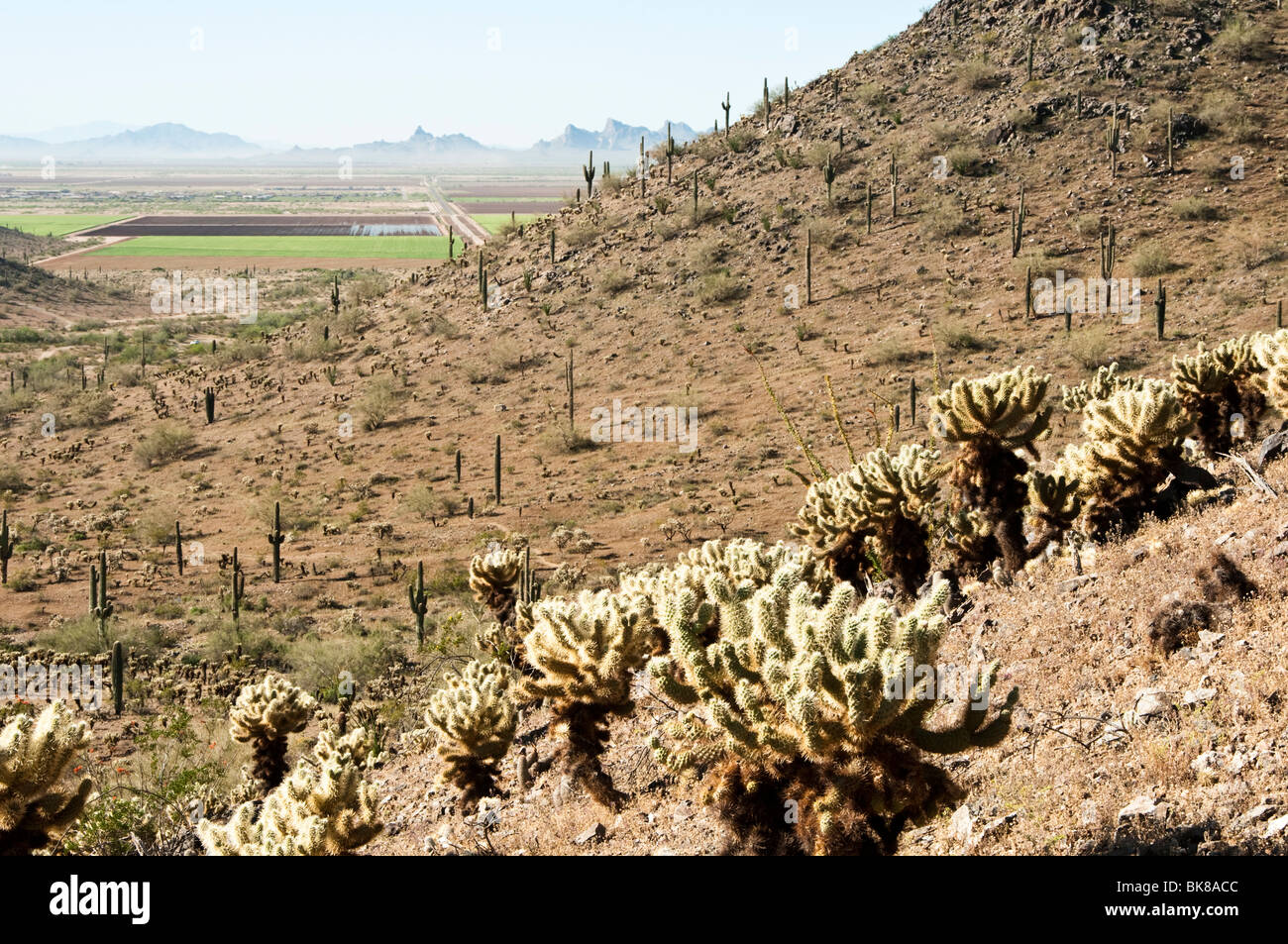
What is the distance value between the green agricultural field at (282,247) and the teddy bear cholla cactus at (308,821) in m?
106

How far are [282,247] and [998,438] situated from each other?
5048 inches

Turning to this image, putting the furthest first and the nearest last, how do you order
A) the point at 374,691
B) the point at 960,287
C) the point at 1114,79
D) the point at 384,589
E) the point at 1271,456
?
the point at 1114,79, the point at 960,287, the point at 384,589, the point at 374,691, the point at 1271,456

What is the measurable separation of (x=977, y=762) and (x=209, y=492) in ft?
110

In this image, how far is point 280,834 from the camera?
7.54m

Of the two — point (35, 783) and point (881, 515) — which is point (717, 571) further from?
point (35, 783)

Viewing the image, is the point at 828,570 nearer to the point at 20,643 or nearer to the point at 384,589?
the point at 384,589

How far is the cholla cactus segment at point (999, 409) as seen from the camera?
9.80 metres

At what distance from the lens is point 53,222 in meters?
156

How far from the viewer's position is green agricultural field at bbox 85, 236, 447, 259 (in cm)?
11569

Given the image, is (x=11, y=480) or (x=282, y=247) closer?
(x=11, y=480)

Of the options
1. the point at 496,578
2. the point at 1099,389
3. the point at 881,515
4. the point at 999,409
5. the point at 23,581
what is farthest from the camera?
the point at 23,581

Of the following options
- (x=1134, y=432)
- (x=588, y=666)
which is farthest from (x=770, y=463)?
(x=588, y=666)

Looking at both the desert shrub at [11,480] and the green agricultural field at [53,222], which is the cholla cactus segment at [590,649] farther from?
the green agricultural field at [53,222]
